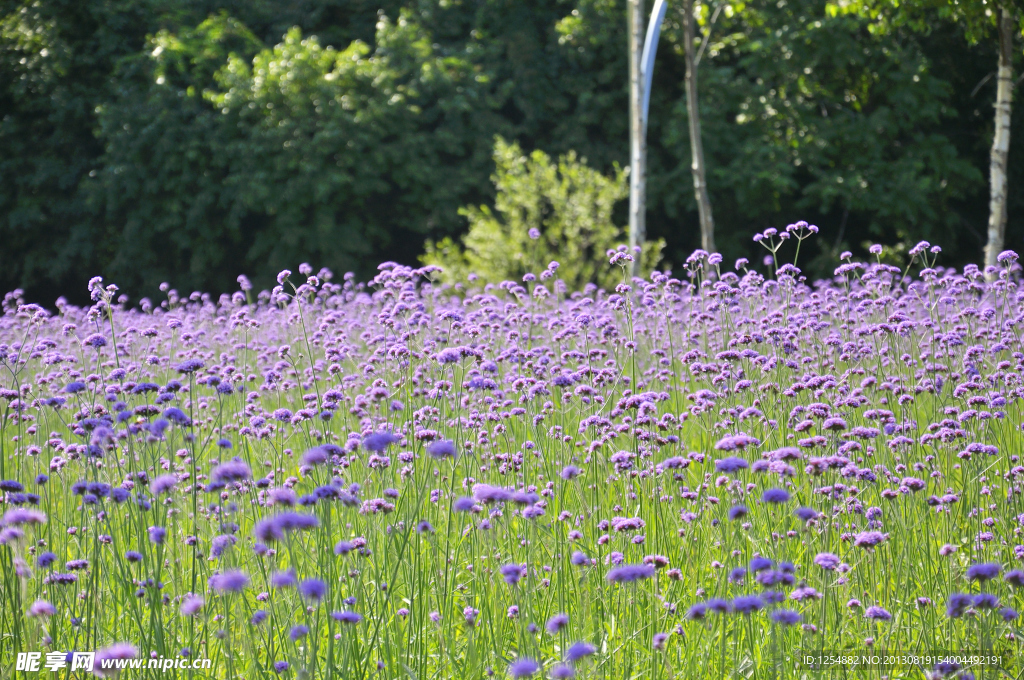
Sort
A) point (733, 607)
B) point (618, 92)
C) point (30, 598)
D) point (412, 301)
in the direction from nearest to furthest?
point (733, 607)
point (30, 598)
point (412, 301)
point (618, 92)

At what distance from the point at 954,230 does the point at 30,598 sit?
20.6 meters

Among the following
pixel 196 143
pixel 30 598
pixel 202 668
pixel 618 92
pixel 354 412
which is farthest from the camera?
pixel 618 92

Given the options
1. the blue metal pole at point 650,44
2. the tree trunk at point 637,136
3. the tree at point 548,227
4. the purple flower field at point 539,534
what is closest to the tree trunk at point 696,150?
the blue metal pole at point 650,44

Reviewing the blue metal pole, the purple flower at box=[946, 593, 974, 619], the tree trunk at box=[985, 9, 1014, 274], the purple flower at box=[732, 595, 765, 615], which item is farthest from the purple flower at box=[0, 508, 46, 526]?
the blue metal pole

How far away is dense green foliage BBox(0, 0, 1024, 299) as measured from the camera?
56.4ft

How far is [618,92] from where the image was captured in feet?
63.2

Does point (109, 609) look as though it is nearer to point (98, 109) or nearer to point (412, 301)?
point (412, 301)

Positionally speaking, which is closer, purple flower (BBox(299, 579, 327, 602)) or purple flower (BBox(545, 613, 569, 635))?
purple flower (BBox(299, 579, 327, 602))

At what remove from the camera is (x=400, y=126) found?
17672 millimetres

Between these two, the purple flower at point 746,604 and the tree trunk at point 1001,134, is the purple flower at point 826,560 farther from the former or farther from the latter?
the tree trunk at point 1001,134

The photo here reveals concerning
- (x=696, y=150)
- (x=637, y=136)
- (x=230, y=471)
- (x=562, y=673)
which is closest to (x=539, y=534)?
(x=562, y=673)

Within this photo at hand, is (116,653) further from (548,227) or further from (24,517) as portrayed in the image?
(548,227)

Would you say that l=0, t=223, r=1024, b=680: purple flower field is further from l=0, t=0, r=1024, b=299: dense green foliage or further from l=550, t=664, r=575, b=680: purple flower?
l=0, t=0, r=1024, b=299: dense green foliage

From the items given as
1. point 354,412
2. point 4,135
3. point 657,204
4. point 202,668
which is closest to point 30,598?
point 202,668
